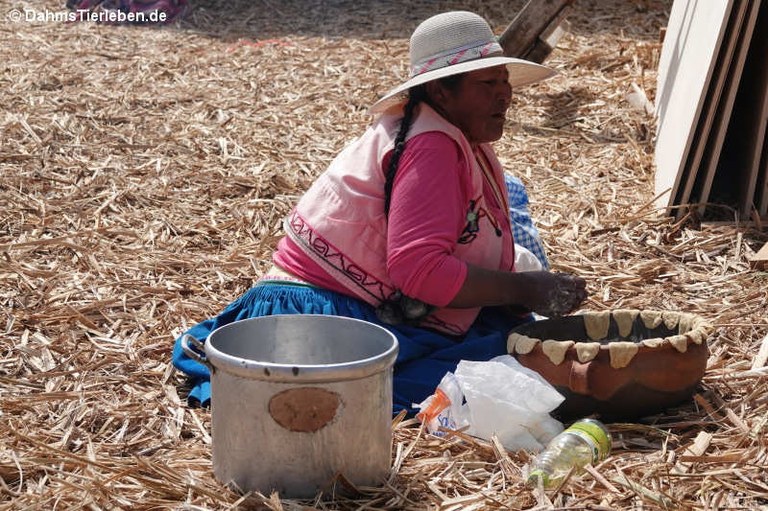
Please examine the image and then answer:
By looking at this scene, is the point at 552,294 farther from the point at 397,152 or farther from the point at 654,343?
the point at 397,152

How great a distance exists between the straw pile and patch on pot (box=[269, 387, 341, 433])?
0.18 meters

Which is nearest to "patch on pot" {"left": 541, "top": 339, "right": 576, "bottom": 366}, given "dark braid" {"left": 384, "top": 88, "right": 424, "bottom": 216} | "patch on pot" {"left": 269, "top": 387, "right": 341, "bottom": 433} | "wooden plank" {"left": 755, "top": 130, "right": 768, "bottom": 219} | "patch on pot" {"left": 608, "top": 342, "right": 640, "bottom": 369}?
"patch on pot" {"left": 608, "top": 342, "right": 640, "bottom": 369}

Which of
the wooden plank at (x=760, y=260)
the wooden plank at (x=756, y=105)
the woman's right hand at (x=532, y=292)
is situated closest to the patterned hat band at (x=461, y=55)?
the woman's right hand at (x=532, y=292)

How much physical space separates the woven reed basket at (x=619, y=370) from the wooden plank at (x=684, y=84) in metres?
1.89

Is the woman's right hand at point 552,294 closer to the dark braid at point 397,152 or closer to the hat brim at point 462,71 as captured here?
the dark braid at point 397,152

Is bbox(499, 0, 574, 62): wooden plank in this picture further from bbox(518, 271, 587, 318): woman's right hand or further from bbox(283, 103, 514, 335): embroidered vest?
bbox(518, 271, 587, 318): woman's right hand

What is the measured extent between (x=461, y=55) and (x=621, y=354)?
970 mm

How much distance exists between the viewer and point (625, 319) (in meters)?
3.34

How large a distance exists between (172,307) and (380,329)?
61.8 inches

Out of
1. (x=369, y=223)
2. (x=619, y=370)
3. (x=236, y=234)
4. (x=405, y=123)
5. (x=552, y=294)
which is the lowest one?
(x=236, y=234)

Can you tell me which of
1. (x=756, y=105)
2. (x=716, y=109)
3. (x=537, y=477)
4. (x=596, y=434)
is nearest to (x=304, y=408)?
(x=537, y=477)

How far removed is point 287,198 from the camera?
5.36m

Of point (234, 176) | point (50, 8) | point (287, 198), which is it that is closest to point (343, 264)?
point (287, 198)

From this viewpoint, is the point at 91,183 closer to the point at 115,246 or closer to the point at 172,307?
the point at 115,246
